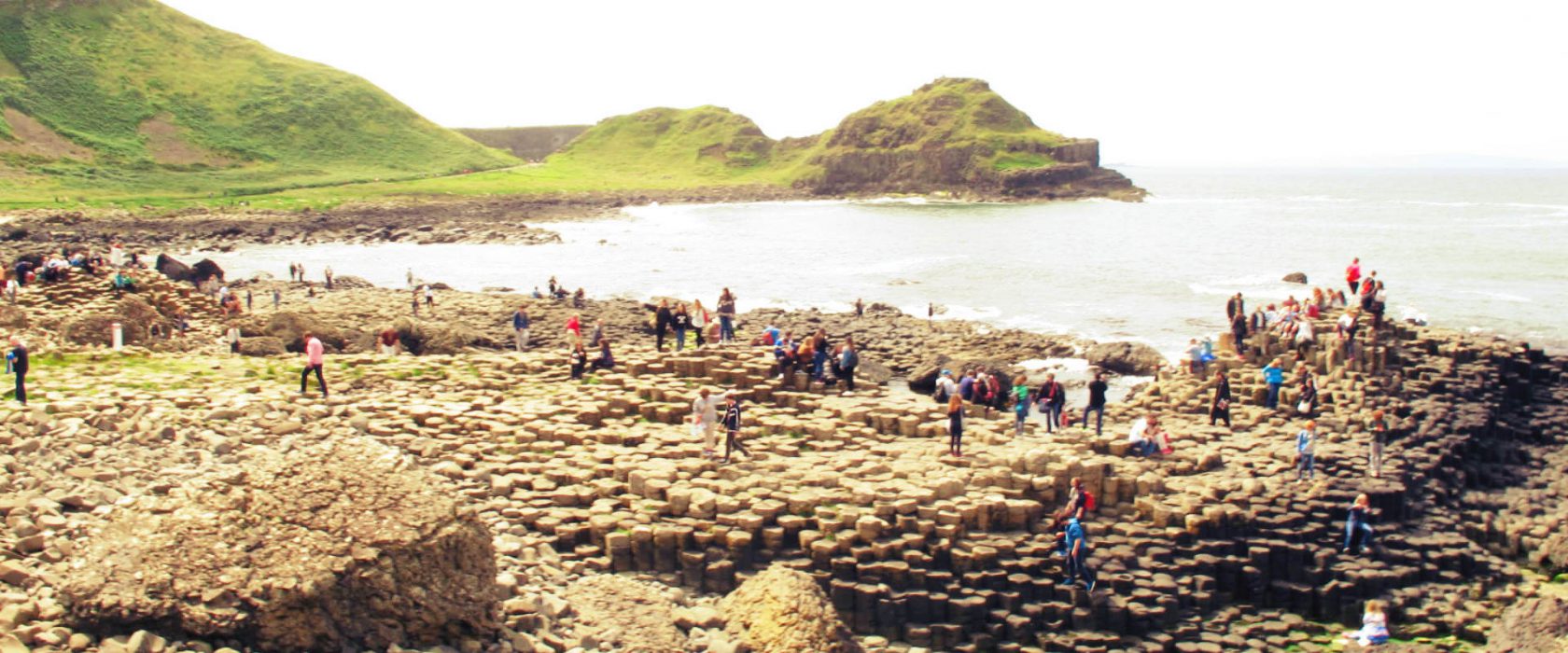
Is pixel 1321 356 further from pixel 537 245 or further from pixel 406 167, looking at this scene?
pixel 406 167

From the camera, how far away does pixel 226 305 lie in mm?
36281

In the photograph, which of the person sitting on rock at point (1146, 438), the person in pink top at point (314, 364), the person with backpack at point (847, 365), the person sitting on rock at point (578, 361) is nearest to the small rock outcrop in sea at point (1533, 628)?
the person sitting on rock at point (1146, 438)

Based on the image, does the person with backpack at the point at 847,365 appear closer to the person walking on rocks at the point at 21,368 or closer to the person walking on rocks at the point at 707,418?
the person walking on rocks at the point at 707,418

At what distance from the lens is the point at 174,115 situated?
132250mm

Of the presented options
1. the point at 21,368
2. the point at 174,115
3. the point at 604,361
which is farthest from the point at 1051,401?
the point at 174,115

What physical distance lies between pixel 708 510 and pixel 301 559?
22.5 feet

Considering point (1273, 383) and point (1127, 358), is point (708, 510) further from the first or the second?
point (1127, 358)

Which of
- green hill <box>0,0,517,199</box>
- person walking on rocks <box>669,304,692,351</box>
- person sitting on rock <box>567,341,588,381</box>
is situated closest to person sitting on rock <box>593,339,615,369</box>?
person sitting on rock <box>567,341,588,381</box>

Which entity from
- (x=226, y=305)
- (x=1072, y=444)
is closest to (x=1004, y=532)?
(x=1072, y=444)

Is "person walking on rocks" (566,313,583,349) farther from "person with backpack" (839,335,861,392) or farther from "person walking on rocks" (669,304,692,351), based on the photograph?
"person with backpack" (839,335,861,392)

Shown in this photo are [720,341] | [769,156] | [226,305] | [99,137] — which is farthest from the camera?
[769,156]

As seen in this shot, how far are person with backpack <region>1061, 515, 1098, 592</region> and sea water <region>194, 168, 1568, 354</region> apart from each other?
27561 millimetres

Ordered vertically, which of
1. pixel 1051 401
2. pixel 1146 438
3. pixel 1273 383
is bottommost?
pixel 1146 438

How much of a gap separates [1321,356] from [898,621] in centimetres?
1742
